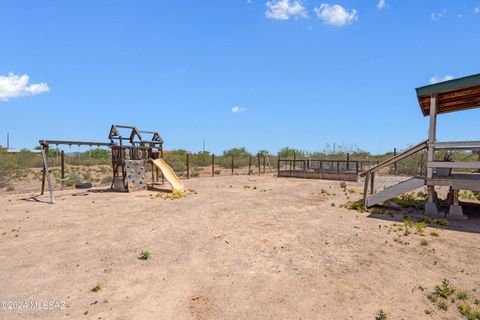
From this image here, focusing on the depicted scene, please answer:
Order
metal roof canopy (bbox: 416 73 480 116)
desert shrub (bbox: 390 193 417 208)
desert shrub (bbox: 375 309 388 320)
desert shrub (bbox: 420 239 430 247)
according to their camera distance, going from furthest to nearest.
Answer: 1. desert shrub (bbox: 390 193 417 208)
2. metal roof canopy (bbox: 416 73 480 116)
3. desert shrub (bbox: 420 239 430 247)
4. desert shrub (bbox: 375 309 388 320)

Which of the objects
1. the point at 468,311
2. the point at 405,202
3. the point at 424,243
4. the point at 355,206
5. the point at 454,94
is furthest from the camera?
the point at 405,202

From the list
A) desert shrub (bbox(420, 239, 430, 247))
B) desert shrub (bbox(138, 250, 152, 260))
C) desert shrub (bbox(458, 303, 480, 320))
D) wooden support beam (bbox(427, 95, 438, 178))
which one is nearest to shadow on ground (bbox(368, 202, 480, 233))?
wooden support beam (bbox(427, 95, 438, 178))

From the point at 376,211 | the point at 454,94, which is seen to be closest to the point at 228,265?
the point at 376,211

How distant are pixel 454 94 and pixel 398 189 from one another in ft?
11.1

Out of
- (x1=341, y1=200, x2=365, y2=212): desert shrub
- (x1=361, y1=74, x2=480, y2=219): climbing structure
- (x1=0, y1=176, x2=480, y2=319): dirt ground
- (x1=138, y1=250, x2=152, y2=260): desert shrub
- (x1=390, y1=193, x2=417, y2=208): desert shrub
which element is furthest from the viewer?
(x1=390, y1=193, x2=417, y2=208): desert shrub

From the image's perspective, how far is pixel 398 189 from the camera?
951 centimetres

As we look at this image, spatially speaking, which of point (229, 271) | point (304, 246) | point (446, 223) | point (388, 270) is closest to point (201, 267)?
point (229, 271)

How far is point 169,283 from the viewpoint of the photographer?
4.88m

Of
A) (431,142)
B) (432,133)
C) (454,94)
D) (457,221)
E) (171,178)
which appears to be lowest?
(457,221)

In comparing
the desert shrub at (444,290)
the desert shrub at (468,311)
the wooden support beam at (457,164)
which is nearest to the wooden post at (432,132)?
the wooden support beam at (457,164)

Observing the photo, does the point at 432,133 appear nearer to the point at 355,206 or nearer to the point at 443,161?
the point at 443,161

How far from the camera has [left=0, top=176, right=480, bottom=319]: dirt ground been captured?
13.6ft

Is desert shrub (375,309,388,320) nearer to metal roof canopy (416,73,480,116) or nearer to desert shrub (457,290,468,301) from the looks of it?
desert shrub (457,290,468,301)

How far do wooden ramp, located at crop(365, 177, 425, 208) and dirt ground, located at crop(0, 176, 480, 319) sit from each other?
0.73 metres
